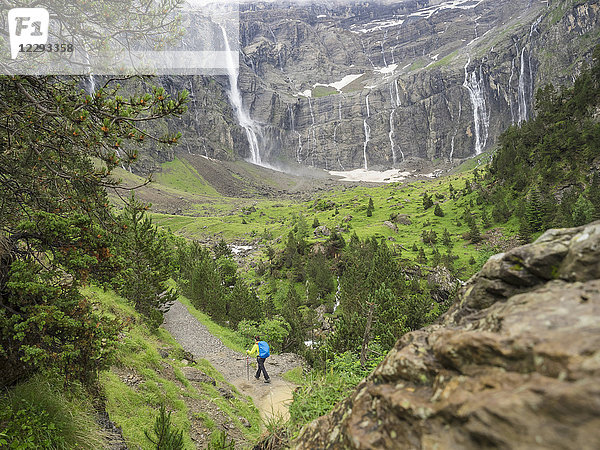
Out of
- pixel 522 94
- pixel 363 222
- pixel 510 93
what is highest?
pixel 510 93

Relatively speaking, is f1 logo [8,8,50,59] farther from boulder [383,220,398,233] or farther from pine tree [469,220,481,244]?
boulder [383,220,398,233]

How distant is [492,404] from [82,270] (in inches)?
221

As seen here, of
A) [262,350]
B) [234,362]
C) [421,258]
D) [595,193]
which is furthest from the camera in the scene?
[421,258]

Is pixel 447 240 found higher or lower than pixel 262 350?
higher

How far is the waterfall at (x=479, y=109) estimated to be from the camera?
15800 cm

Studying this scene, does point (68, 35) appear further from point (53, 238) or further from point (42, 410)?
point (42, 410)

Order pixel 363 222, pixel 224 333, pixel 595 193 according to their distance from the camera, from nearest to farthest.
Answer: pixel 224 333, pixel 595 193, pixel 363 222

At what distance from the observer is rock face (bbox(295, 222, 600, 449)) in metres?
1.73

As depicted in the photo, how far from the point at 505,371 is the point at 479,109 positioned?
197m

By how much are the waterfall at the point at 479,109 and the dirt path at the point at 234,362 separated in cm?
17666

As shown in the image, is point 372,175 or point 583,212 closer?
point 583,212

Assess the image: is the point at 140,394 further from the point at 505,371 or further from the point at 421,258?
the point at 421,258

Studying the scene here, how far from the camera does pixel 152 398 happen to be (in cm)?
859

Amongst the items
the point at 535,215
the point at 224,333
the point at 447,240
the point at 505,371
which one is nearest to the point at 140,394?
the point at 505,371
